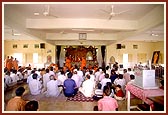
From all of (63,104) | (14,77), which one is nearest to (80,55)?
(14,77)

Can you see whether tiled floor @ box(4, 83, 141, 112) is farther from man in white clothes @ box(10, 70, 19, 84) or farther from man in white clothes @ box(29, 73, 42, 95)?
man in white clothes @ box(10, 70, 19, 84)

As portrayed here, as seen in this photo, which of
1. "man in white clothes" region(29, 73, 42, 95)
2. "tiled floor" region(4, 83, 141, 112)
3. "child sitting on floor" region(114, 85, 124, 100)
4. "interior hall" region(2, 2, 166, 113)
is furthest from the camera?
"man in white clothes" region(29, 73, 42, 95)

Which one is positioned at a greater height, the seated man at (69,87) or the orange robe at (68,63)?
the orange robe at (68,63)

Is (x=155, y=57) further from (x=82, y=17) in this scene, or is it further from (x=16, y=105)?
(x=16, y=105)

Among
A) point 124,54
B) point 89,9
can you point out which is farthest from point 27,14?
point 124,54

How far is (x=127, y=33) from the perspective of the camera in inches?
314

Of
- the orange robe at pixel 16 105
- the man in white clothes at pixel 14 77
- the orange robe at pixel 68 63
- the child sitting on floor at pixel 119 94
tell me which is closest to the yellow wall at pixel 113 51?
the orange robe at pixel 68 63

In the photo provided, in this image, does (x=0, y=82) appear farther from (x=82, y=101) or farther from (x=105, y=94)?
(x=82, y=101)

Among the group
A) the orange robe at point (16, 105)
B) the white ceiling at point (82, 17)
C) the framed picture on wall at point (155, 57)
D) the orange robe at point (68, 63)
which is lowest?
the orange robe at point (16, 105)

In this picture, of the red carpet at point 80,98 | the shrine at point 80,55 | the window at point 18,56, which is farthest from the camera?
the shrine at point 80,55

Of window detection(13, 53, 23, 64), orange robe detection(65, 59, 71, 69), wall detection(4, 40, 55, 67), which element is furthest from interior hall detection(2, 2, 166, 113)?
orange robe detection(65, 59, 71, 69)

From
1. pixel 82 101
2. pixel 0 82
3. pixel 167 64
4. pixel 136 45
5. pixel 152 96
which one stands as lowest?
pixel 82 101

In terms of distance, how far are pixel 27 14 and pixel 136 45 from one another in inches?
389

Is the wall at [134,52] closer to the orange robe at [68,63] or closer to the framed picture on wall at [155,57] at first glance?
the framed picture on wall at [155,57]
